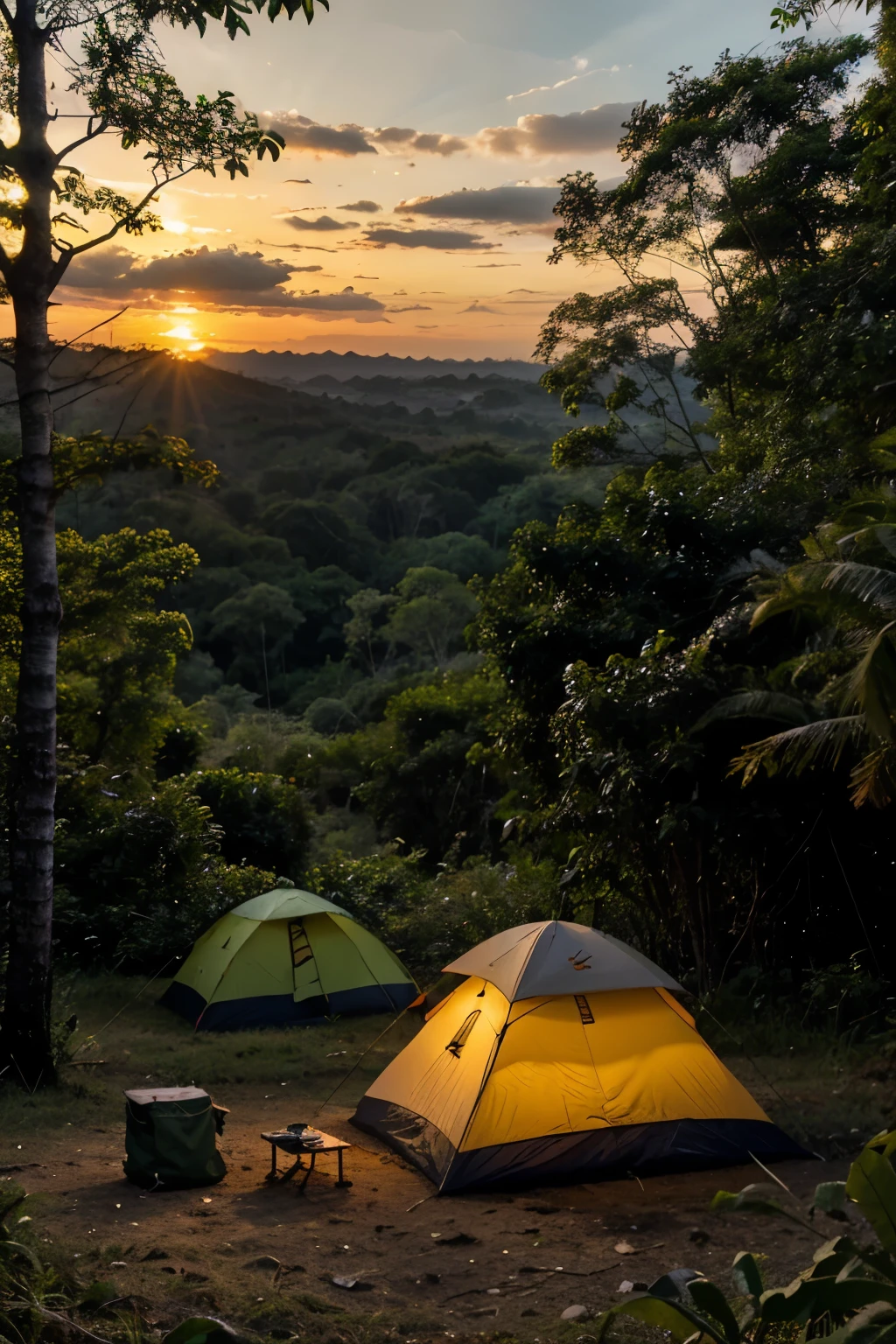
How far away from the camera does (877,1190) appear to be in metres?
3.07

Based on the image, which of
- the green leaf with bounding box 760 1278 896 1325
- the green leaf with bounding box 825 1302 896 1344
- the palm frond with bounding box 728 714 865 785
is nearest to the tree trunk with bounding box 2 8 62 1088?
the palm frond with bounding box 728 714 865 785

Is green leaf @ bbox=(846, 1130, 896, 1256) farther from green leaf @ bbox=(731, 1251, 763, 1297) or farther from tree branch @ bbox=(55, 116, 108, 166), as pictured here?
tree branch @ bbox=(55, 116, 108, 166)

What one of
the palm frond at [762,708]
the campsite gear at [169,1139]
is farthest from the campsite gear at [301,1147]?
the palm frond at [762,708]

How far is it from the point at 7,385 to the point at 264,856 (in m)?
9.92

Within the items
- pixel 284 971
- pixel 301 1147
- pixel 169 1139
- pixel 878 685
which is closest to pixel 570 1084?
pixel 301 1147

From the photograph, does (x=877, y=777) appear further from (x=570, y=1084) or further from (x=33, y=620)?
(x=33, y=620)

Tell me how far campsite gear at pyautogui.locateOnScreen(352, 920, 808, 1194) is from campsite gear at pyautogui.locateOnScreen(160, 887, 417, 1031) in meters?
4.77

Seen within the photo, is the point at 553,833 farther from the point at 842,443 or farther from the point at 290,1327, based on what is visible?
the point at 290,1327

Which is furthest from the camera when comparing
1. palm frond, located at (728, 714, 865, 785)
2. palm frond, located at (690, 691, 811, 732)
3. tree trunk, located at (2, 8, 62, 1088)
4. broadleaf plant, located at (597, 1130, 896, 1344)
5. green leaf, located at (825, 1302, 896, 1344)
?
palm frond, located at (690, 691, 811, 732)

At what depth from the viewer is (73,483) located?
377 inches

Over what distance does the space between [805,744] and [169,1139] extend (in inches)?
225

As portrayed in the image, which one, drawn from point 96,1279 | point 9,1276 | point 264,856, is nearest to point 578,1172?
point 96,1279

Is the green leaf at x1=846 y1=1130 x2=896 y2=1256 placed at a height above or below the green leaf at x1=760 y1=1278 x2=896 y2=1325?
above

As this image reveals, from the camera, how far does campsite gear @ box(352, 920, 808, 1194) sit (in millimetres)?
7062
